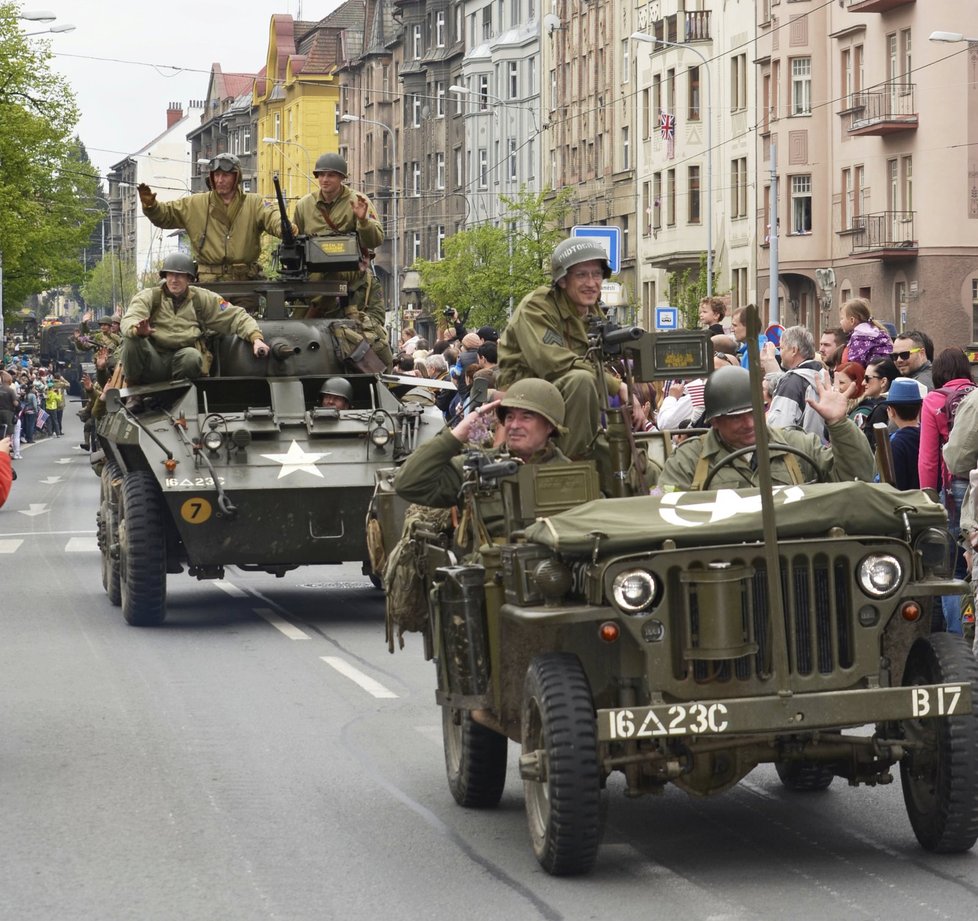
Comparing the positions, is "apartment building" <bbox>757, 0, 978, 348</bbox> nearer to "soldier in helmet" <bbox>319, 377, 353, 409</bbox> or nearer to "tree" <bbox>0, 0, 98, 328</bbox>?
"tree" <bbox>0, 0, 98, 328</bbox>

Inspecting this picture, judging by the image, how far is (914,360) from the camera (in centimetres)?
1472

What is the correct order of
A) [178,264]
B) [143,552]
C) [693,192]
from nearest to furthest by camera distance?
[143,552] < [178,264] < [693,192]

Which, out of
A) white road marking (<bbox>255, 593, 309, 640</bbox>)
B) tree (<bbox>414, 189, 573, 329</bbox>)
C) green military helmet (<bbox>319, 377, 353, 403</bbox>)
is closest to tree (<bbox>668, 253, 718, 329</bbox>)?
tree (<bbox>414, 189, 573, 329</bbox>)

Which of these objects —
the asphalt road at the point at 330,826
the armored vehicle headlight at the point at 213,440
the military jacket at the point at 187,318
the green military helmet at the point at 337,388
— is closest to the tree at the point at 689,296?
the military jacket at the point at 187,318

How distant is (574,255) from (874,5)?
44083 mm

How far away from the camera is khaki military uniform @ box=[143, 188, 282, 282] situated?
18.2 meters

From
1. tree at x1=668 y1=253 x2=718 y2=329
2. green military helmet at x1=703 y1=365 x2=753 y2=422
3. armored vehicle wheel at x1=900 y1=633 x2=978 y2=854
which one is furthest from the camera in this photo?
tree at x1=668 y1=253 x2=718 y2=329

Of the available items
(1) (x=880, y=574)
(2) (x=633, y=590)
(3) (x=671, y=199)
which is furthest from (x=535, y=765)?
(3) (x=671, y=199)

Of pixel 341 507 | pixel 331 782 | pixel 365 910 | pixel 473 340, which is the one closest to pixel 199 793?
pixel 331 782

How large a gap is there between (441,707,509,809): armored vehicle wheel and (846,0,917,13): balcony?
1746 inches

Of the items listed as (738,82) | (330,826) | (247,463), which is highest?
→ (738,82)

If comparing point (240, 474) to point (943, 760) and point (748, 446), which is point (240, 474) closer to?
point (748, 446)

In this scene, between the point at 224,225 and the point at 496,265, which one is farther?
the point at 496,265

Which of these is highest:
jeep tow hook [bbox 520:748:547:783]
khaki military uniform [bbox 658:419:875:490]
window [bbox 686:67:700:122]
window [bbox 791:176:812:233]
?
window [bbox 686:67:700:122]
